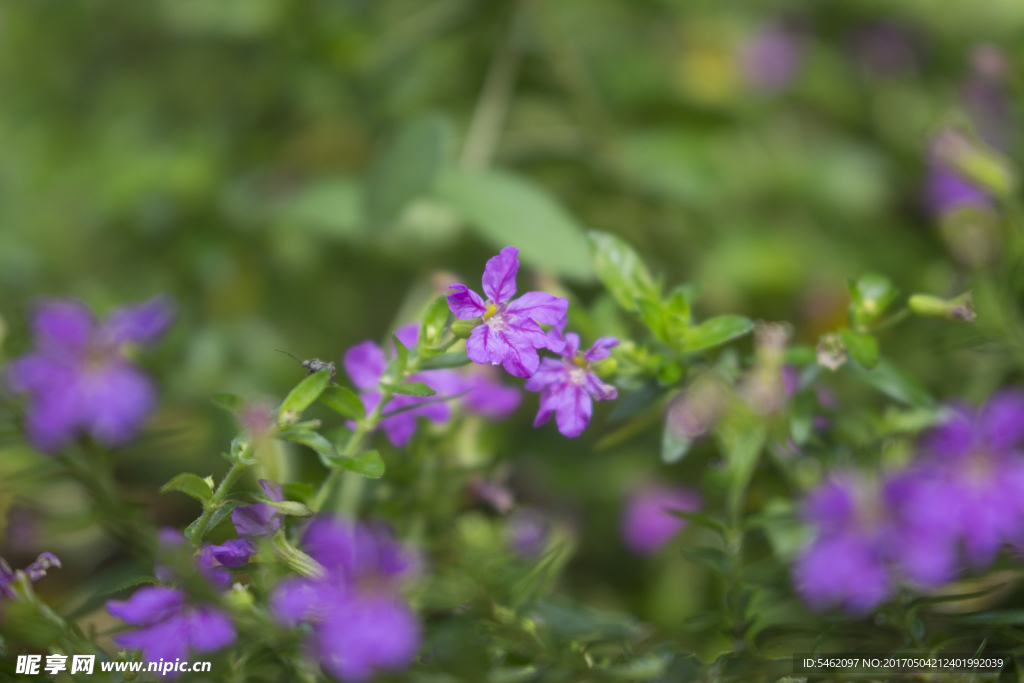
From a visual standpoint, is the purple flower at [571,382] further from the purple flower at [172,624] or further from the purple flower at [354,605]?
the purple flower at [172,624]

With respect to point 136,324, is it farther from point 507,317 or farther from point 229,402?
point 507,317

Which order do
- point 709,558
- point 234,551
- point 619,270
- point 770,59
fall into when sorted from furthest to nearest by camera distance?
point 770,59 → point 619,270 → point 709,558 → point 234,551

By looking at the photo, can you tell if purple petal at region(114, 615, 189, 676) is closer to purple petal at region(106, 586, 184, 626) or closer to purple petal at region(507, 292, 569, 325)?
purple petal at region(106, 586, 184, 626)

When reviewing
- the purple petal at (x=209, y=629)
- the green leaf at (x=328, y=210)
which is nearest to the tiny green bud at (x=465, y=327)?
the purple petal at (x=209, y=629)

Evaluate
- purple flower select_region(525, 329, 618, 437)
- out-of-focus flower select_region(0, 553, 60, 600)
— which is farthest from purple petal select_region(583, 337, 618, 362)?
out-of-focus flower select_region(0, 553, 60, 600)

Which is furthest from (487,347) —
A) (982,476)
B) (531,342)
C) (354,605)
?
(982,476)

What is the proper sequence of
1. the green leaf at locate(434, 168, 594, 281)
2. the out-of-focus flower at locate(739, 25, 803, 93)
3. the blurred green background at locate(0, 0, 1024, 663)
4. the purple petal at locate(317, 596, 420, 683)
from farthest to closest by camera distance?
the out-of-focus flower at locate(739, 25, 803, 93), the blurred green background at locate(0, 0, 1024, 663), the green leaf at locate(434, 168, 594, 281), the purple petal at locate(317, 596, 420, 683)

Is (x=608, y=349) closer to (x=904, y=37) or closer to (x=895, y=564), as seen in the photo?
(x=895, y=564)
